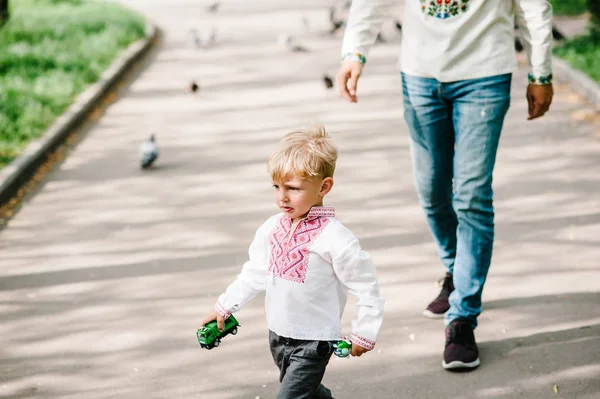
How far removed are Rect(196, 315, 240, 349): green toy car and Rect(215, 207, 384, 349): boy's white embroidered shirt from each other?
5 centimetres

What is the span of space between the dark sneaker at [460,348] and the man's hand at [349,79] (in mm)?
1134

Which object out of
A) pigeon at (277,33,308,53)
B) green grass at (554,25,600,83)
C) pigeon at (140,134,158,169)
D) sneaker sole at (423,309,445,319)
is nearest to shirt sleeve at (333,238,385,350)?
sneaker sole at (423,309,445,319)

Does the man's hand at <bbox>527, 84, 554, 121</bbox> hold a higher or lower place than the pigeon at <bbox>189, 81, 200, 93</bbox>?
higher

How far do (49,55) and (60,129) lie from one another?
3.50m

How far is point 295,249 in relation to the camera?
2.75 m

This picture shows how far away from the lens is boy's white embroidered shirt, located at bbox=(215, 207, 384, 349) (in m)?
2.69

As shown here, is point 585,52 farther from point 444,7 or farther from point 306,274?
point 306,274

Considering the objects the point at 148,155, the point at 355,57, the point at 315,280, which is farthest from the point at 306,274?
the point at 148,155

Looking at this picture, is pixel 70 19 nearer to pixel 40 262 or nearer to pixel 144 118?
pixel 144 118

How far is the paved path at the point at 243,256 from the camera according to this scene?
3.72 meters

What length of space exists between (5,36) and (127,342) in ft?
33.6

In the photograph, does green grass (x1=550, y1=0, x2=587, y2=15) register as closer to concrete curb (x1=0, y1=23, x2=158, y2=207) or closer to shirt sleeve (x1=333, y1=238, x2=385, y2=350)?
concrete curb (x1=0, y1=23, x2=158, y2=207)

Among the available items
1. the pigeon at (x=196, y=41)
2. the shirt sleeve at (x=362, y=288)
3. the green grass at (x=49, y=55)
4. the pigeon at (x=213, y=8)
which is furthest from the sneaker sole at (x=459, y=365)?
the pigeon at (x=213, y=8)

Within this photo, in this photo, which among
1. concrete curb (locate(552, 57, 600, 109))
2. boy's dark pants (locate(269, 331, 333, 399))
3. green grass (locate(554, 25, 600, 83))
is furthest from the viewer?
green grass (locate(554, 25, 600, 83))
